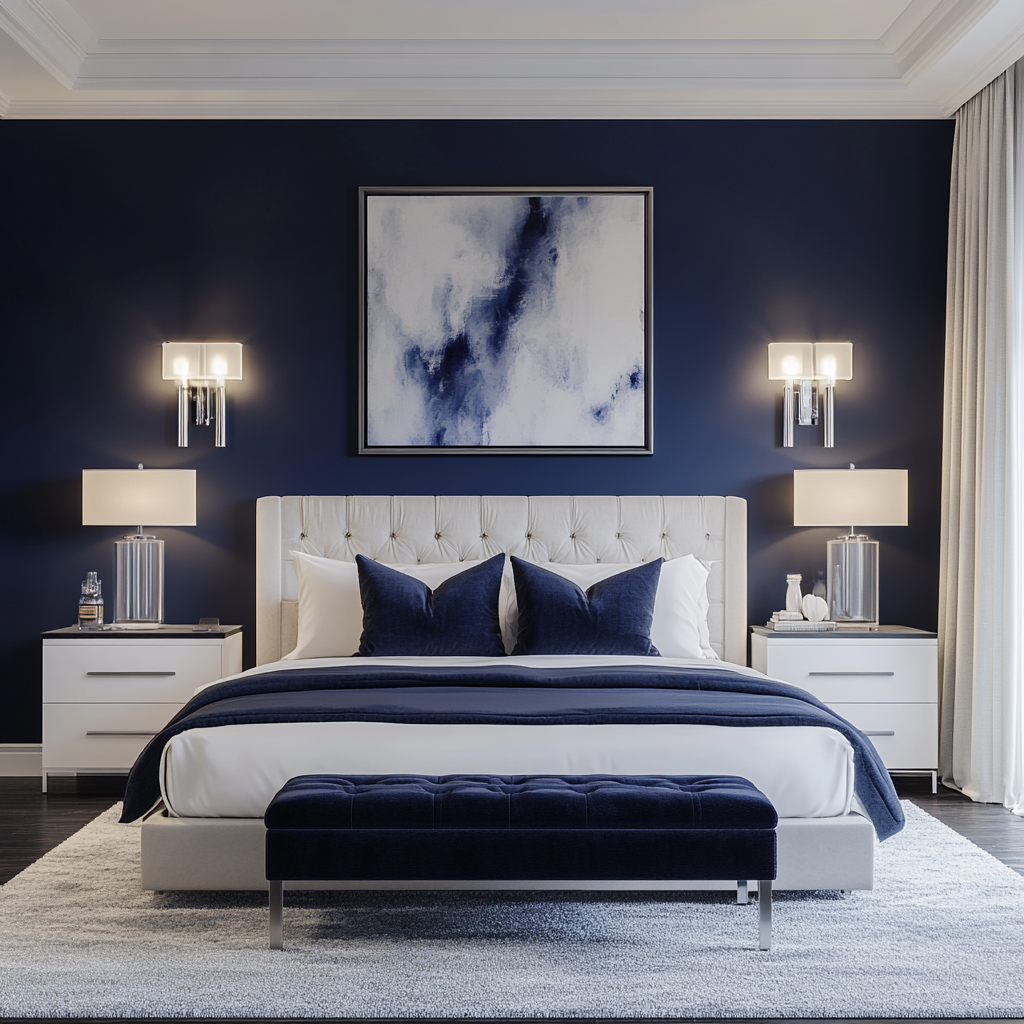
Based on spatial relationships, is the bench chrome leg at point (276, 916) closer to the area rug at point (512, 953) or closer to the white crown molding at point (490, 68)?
the area rug at point (512, 953)

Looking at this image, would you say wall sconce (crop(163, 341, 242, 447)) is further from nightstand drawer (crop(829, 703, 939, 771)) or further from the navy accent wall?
nightstand drawer (crop(829, 703, 939, 771))

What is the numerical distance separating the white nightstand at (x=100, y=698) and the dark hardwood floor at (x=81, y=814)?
0.36ft

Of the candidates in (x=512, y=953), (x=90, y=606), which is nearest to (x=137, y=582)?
(x=90, y=606)

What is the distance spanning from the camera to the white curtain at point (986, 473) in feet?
12.8

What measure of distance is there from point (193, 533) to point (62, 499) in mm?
628

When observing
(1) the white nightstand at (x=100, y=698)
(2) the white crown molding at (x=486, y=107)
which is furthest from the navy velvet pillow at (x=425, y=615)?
(2) the white crown molding at (x=486, y=107)

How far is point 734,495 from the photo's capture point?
4.57 metres

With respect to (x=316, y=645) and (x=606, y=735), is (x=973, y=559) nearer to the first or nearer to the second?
(x=606, y=735)

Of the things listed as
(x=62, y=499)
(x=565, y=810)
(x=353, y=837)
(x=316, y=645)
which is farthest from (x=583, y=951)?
(x=62, y=499)

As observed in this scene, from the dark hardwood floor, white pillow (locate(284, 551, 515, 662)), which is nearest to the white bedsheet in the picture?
the dark hardwood floor

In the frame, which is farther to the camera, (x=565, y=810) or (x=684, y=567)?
(x=684, y=567)

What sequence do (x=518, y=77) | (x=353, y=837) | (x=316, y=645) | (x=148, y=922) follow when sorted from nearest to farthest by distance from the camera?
(x=353, y=837), (x=148, y=922), (x=316, y=645), (x=518, y=77)

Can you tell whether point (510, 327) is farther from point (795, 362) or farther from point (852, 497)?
point (852, 497)

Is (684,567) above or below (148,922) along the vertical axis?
above
